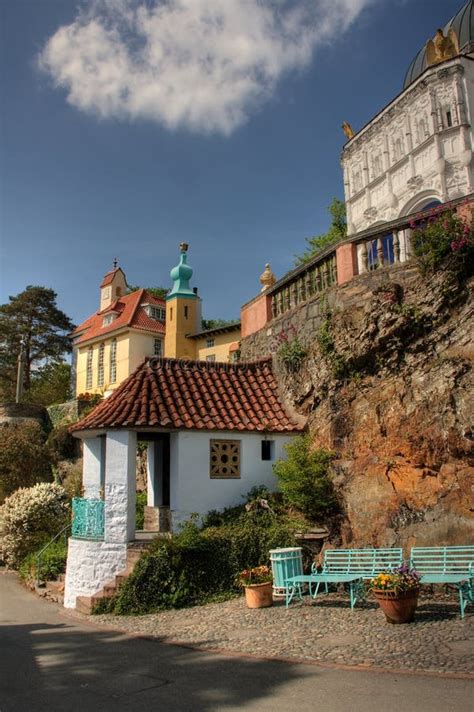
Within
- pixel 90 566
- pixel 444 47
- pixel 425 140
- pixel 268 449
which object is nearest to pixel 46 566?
pixel 90 566

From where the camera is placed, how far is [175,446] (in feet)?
43.8

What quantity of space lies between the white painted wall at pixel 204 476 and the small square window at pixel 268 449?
0.47ft

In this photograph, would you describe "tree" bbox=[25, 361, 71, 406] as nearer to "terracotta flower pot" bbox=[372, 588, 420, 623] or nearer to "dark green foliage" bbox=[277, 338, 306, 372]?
"dark green foliage" bbox=[277, 338, 306, 372]

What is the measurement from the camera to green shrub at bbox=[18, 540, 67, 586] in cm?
1595

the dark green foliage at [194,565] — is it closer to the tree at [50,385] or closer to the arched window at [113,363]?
the arched window at [113,363]

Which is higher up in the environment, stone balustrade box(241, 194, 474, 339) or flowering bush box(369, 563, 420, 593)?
stone balustrade box(241, 194, 474, 339)

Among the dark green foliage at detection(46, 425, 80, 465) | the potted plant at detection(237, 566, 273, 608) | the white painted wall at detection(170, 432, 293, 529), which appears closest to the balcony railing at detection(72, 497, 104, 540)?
the white painted wall at detection(170, 432, 293, 529)

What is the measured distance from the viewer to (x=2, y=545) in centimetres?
1903

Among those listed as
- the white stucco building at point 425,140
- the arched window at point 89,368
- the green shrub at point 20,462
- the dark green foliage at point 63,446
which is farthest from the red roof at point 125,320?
the white stucco building at point 425,140

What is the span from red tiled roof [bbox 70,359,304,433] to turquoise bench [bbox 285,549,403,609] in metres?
3.96

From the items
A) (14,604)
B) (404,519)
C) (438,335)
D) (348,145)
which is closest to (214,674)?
(404,519)

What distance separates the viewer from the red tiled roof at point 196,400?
43.4 feet

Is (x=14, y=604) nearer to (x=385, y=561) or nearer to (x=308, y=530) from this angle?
(x=308, y=530)

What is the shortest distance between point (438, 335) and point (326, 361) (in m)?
2.91
